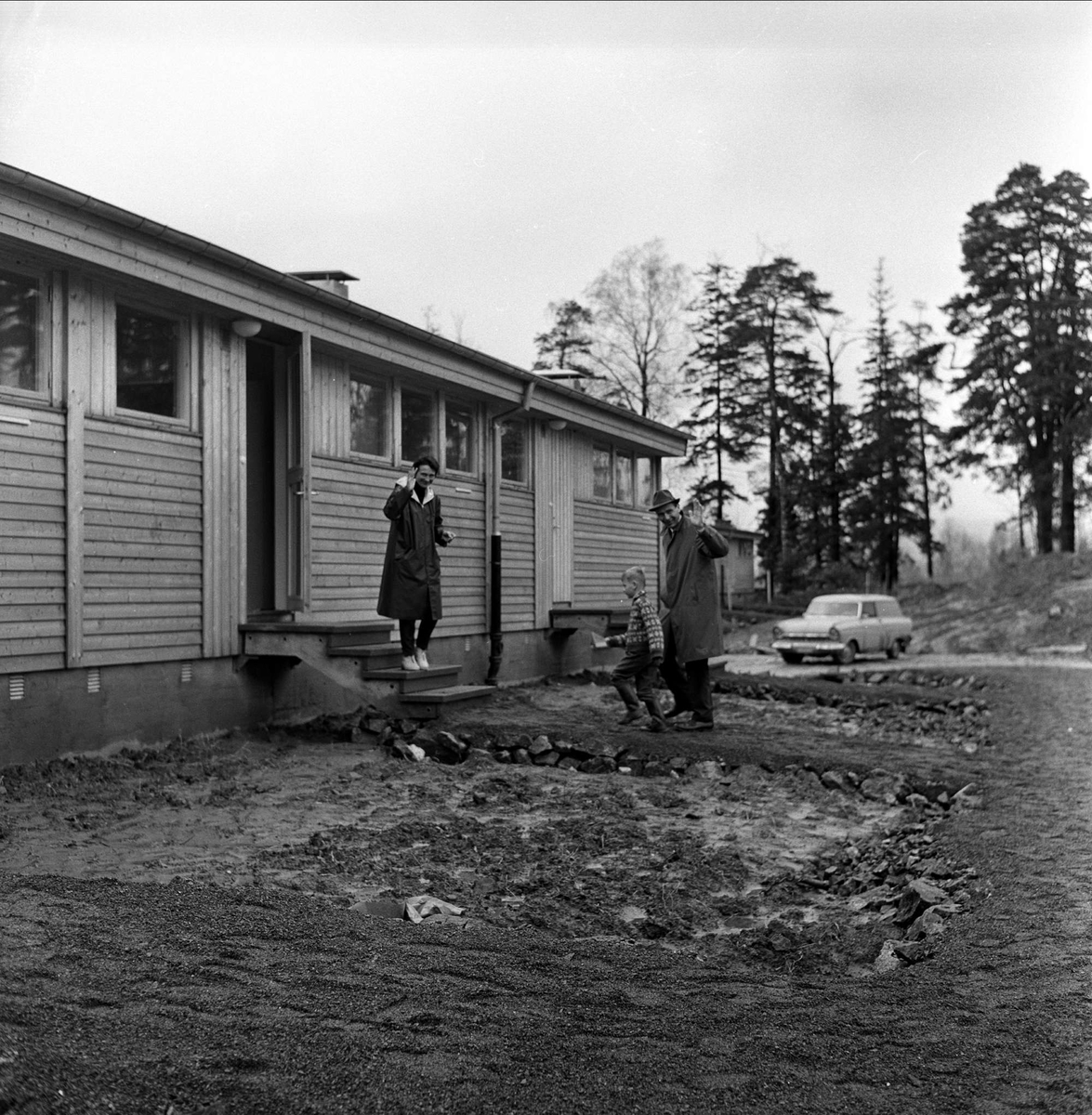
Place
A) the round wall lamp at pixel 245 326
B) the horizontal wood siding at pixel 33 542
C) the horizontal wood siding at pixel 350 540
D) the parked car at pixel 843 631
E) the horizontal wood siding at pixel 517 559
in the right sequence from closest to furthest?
the horizontal wood siding at pixel 33 542
the round wall lamp at pixel 245 326
the horizontal wood siding at pixel 350 540
the horizontal wood siding at pixel 517 559
the parked car at pixel 843 631

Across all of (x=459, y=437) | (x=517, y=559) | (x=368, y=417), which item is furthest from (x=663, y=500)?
(x=517, y=559)

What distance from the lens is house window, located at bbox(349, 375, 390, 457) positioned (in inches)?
467

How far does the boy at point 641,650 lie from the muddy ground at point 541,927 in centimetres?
77

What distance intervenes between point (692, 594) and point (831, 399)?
36.0 metres

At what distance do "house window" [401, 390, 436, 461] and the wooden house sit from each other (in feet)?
0.09

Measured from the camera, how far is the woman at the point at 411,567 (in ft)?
33.3

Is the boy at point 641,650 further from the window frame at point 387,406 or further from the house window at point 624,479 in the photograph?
the house window at point 624,479

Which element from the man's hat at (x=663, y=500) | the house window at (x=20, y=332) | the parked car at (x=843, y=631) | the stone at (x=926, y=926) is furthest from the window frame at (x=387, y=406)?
the parked car at (x=843, y=631)

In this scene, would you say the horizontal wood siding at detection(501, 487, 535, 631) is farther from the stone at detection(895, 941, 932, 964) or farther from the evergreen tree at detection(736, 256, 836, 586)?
the evergreen tree at detection(736, 256, 836, 586)

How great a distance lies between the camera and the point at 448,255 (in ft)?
144

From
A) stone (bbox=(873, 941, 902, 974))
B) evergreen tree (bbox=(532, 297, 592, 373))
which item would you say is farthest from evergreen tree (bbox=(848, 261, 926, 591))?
stone (bbox=(873, 941, 902, 974))

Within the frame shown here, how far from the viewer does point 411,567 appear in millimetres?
10219

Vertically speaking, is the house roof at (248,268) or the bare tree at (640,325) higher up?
the bare tree at (640,325)

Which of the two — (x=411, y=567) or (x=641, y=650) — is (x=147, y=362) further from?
(x=641, y=650)
